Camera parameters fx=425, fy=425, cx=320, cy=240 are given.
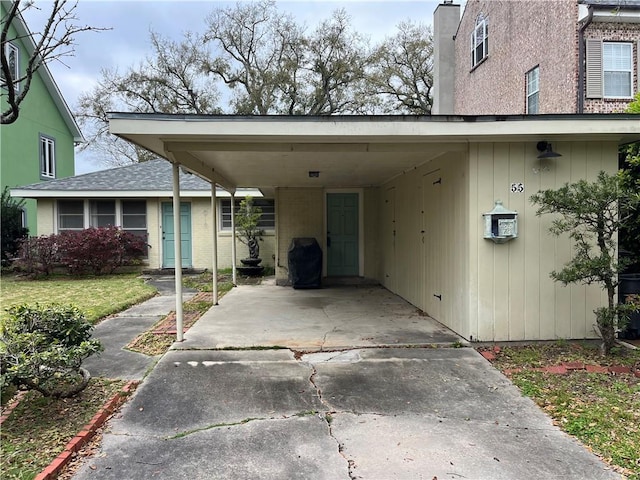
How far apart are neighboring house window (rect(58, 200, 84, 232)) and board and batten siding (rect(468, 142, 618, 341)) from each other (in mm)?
11733

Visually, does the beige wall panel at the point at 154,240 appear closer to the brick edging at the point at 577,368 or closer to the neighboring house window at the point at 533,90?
the brick edging at the point at 577,368

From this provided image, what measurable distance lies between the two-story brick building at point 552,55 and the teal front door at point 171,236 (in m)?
10.3

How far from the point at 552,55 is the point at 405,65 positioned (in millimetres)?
11951

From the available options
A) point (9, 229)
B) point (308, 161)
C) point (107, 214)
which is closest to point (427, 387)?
point (308, 161)

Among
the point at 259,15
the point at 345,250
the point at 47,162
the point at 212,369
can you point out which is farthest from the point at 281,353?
the point at 259,15

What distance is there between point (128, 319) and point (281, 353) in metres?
3.08

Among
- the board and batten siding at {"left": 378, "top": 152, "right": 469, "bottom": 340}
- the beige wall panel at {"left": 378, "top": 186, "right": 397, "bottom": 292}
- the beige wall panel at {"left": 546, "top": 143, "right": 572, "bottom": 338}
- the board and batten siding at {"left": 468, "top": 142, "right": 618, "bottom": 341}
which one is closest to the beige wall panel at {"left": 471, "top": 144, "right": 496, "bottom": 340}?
the board and batten siding at {"left": 468, "top": 142, "right": 618, "bottom": 341}

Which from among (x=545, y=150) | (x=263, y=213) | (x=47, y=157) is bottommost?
(x=263, y=213)

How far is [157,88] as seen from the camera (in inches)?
869

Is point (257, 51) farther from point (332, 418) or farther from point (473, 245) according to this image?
point (332, 418)

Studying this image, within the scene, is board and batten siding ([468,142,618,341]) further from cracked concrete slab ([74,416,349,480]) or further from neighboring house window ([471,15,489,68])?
neighboring house window ([471,15,489,68])

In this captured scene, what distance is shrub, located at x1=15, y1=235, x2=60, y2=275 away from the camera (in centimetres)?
1097

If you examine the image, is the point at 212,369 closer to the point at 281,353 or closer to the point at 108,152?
the point at 281,353

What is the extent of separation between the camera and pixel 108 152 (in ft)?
78.0
